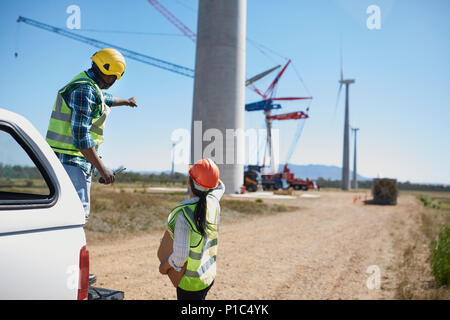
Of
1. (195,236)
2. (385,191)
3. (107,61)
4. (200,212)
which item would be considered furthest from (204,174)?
(385,191)

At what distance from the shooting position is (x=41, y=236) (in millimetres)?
1945

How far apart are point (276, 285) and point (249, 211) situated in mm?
12688

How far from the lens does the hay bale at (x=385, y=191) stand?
30.3 meters

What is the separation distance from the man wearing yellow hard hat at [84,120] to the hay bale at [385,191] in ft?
103

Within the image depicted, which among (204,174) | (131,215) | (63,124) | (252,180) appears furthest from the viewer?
→ (252,180)

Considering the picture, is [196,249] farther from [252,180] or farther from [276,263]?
[252,180]

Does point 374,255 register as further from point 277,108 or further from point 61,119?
point 277,108

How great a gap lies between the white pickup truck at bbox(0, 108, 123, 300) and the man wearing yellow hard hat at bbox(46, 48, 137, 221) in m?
0.30

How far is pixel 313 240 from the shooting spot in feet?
38.4

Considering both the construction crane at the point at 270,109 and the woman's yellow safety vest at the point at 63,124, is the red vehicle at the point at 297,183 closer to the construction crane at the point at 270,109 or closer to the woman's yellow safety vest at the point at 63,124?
the construction crane at the point at 270,109

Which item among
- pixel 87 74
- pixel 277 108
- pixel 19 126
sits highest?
pixel 277 108

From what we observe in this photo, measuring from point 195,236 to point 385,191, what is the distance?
103 ft

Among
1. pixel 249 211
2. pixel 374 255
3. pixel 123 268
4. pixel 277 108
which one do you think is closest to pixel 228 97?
pixel 249 211

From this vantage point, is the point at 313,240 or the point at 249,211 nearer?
the point at 313,240
